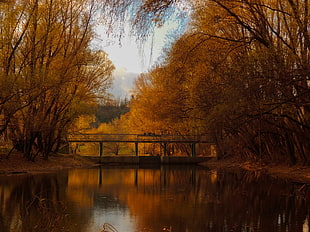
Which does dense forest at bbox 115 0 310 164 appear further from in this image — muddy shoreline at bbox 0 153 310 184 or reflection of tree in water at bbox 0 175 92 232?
reflection of tree in water at bbox 0 175 92 232

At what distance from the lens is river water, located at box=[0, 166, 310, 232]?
9.12m

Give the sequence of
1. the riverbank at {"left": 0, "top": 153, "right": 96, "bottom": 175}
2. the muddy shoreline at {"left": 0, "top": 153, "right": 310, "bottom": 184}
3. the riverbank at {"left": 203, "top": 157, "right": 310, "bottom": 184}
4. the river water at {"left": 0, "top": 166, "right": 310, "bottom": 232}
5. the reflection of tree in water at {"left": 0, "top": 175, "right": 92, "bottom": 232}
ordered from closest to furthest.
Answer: the reflection of tree in water at {"left": 0, "top": 175, "right": 92, "bottom": 232} → the river water at {"left": 0, "top": 166, "right": 310, "bottom": 232} → the riverbank at {"left": 203, "top": 157, "right": 310, "bottom": 184} → the muddy shoreline at {"left": 0, "top": 153, "right": 310, "bottom": 184} → the riverbank at {"left": 0, "top": 153, "right": 96, "bottom": 175}

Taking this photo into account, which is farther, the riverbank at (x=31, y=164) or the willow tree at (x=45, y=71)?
the riverbank at (x=31, y=164)

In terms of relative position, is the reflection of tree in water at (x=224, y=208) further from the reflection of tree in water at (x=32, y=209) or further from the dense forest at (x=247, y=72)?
the dense forest at (x=247, y=72)

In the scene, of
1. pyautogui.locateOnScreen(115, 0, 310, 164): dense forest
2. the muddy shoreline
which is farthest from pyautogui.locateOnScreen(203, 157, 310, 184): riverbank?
Answer: pyautogui.locateOnScreen(115, 0, 310, 164): dense forest

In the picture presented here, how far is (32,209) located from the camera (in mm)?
11320

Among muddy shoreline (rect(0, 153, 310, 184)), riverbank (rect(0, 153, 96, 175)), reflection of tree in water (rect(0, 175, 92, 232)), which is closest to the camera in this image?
reflection of tree in water (rect(0, 175, 92, 232))

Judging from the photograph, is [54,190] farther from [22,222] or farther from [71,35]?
[71,35]

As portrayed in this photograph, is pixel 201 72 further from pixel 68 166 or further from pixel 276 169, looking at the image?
pixel 68 166

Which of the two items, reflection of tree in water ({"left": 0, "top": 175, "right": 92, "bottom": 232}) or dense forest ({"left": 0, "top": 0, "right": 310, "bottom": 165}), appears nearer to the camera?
reflection of tree in water ({"left": 0, "top": 175, "right": 92, "bottom": 232})

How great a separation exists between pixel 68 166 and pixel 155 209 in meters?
22.2

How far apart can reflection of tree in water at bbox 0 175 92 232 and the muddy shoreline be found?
7596 mm

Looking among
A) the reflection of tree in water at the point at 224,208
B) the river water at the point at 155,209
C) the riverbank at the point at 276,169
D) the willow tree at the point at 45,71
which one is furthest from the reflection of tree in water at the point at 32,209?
the riverbank at the point at 276,169

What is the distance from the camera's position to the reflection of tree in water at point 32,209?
8.81 meters
